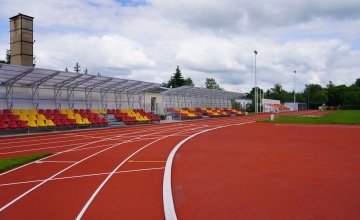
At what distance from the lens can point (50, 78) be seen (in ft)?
72.2

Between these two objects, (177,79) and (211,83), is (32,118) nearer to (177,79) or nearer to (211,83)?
(177,79)

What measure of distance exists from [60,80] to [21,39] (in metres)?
4.34

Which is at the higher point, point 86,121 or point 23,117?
point 23,117

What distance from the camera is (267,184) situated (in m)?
7.09

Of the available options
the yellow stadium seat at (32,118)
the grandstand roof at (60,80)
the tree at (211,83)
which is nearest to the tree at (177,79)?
the tree at (211,83)

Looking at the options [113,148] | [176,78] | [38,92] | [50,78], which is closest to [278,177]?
[113,148]

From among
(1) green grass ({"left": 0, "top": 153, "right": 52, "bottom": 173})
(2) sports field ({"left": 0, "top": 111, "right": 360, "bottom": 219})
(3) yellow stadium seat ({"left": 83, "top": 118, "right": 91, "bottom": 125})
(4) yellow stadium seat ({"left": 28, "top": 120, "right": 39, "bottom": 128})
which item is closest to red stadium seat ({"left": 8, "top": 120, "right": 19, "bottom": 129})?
(4) yellow stadium seat ({"left": 28, "top": 120, "right": 39, "bottom": 128})

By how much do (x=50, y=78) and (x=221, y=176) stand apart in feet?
58.3

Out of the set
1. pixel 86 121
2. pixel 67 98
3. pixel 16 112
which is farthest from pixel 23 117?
Answer: pixel 67 98

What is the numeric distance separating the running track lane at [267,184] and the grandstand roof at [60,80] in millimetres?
12729

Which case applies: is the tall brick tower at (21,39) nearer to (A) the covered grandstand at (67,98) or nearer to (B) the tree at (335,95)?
(A) the covered grandstand at (67,98)

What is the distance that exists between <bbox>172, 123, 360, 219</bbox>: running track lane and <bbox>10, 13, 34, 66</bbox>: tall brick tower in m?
17.7

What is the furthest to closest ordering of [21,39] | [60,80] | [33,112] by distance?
1. [21,39]
2. [60,80]
3. [33,112]

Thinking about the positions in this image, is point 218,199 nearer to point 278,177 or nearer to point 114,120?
point 278,177
